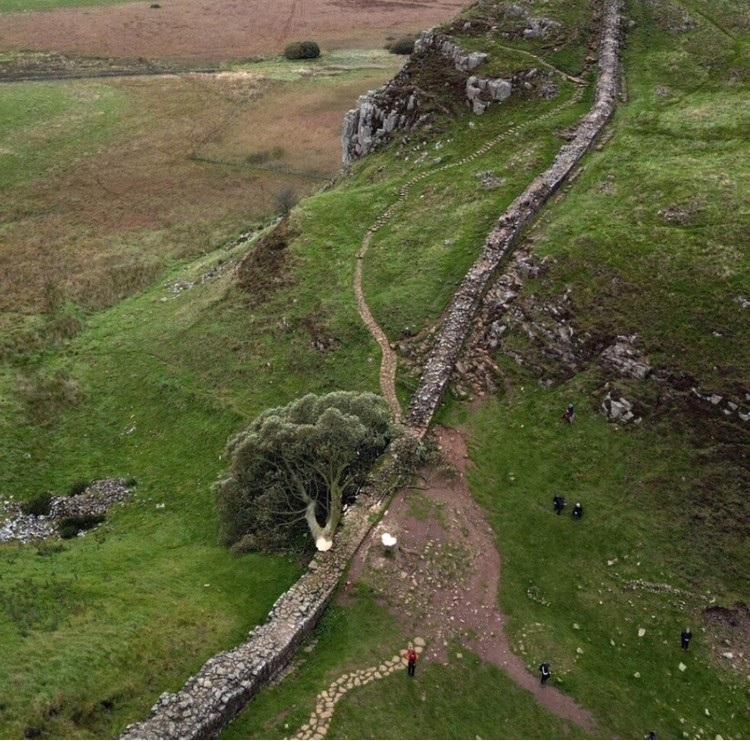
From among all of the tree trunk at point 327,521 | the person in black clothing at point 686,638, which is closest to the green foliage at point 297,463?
the tree trunk at point 327,521

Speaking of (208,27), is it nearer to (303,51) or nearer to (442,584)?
(303,51)

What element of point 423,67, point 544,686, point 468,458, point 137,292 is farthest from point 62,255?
point 544,686

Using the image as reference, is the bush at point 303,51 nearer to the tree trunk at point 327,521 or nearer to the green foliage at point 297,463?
the green foliage at point 297,463

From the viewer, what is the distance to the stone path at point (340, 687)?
27859mm

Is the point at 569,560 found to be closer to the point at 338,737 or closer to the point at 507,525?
the point at 507,525

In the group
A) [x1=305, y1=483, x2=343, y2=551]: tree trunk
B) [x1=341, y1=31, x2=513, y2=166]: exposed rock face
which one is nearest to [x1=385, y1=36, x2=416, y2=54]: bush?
[x1=341, y1=31, x2=513, y2=166]: exposed rock face

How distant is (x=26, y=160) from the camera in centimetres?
10831

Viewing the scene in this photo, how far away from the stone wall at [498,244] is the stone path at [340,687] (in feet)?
50.6

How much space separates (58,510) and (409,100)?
57.5m

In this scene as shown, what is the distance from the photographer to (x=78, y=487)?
49.2 m

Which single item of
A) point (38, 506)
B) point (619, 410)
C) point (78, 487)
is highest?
point (619, 410)

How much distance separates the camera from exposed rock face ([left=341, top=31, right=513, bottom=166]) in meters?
76.8

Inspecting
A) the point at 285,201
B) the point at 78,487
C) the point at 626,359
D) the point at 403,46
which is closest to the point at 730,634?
the point at 626,359

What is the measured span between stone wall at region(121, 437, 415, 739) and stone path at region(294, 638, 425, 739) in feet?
8.91
